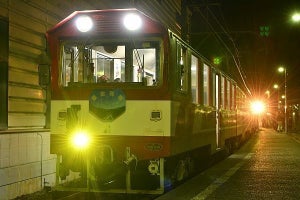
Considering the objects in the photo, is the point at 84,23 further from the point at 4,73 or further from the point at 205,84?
the point at 205,84

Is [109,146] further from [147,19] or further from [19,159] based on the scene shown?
[147,19]

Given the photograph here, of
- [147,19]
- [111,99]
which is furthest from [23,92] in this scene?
[147,19]

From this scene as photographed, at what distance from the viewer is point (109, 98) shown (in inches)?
323

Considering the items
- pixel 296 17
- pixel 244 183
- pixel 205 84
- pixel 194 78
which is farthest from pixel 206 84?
pixel 296 17

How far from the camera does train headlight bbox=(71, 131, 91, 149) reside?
8211 mm

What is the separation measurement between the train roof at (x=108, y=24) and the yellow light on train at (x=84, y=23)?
55 millimetres

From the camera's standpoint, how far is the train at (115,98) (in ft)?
26.5

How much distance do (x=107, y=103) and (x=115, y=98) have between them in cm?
17

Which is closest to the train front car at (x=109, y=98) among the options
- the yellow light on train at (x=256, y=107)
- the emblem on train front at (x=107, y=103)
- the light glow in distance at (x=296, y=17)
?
the emblem on train front at (x=107, y=103)

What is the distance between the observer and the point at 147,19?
812 centimetres

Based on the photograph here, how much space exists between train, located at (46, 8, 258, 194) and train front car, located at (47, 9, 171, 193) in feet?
0.05

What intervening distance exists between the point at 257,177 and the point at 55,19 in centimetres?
555

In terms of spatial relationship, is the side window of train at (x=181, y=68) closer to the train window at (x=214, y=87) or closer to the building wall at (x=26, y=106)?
the building wall at (x=26, y=106)

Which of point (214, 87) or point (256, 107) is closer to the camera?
point (214, 87)
